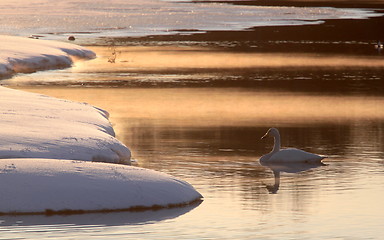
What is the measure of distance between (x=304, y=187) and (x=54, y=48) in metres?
27.5

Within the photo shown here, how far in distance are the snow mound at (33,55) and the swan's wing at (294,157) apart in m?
17.6

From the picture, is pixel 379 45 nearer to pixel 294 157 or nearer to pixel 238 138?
pixel 238 138

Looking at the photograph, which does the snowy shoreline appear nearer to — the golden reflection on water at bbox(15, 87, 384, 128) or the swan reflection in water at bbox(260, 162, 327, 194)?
the swan reflection in water at bbox(260, 162, 327, 194)

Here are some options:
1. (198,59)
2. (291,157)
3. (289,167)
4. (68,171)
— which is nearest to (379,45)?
(198,59)

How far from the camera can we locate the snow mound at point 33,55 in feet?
123

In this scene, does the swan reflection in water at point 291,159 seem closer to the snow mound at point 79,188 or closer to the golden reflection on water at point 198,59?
the snow mound at point 79,188

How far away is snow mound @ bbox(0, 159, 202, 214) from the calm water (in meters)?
0.20

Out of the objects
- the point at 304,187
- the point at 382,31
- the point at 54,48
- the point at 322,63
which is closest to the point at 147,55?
the point at 54,48

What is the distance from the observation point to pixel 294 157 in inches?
775

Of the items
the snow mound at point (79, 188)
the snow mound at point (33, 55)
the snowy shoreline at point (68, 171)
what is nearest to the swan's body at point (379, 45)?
the snow mound at point (33, 55)

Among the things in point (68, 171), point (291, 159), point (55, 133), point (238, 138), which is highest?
point (55, 133)

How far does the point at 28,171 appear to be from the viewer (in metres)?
14.9

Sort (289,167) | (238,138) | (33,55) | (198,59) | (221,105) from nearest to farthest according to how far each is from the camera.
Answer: (289,167) → (238,138) → (221,105) → (33,55) → (198,59)

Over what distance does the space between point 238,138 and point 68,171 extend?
8575mm
